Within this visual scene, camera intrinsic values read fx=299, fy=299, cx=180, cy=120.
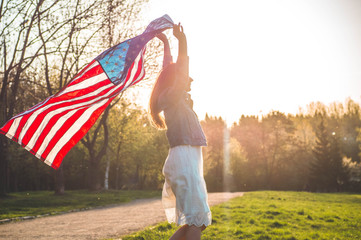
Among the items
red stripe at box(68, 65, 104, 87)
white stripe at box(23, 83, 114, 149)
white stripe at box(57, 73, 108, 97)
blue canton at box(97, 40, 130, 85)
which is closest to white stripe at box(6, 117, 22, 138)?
white stripe at box(23, 83, 114, 149)

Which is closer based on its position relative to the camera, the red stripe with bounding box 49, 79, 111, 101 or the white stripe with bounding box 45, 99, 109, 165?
the red stripe with bounding box 49, 79, 111, 101

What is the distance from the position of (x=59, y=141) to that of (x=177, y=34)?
2654mm

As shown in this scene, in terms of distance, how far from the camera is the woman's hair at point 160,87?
3262mm

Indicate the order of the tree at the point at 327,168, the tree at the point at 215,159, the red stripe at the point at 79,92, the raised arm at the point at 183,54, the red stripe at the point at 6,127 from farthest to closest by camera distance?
the tree at the point at 215,159 < the tree at the point at 327,168 < the red stripe at the point at 79,92 < the red stripe at the point at 6,127 < the raised arm at the point at 183,54

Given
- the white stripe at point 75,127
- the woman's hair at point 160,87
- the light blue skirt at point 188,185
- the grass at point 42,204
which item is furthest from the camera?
the grass at point 42,204

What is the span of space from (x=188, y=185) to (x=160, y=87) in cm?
114

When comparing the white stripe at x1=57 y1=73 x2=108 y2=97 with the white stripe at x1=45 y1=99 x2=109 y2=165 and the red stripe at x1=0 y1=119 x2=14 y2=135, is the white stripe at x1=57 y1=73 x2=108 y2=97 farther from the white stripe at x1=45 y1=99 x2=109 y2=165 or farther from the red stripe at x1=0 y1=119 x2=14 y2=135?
the red stripe at x1=0 y1=119 x2=14 y2=135

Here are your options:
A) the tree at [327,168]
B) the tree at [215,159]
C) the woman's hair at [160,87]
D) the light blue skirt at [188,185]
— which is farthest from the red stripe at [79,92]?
the tree at [327,168]

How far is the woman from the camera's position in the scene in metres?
2.89

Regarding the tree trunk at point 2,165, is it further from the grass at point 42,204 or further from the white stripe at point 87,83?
the white stripe at point 87,83

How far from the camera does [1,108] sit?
61.3 ft

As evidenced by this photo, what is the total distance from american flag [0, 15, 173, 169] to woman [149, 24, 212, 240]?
4.12 ft

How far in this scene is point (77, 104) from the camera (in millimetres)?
4617

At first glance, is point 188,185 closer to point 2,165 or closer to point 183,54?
point 183,54
